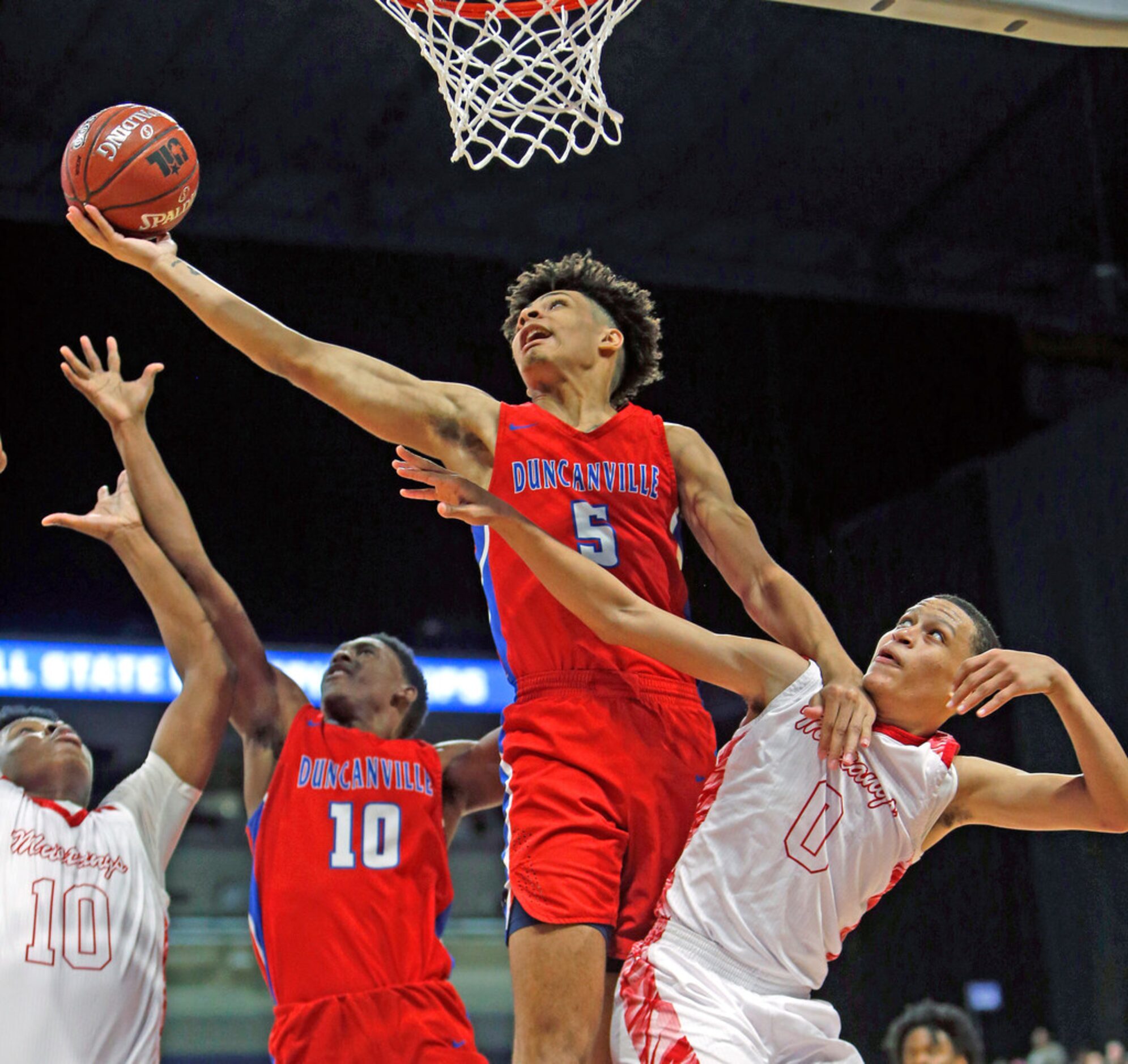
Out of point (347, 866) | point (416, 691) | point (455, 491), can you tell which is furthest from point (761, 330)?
point (455, 491)

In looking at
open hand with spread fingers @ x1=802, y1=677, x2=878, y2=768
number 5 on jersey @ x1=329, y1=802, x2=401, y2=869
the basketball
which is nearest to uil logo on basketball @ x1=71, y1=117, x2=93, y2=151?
the basketball

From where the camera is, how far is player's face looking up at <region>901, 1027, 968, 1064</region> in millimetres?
4902

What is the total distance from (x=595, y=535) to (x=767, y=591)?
41 centimetres

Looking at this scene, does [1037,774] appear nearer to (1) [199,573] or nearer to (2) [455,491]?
(2) [455,491]

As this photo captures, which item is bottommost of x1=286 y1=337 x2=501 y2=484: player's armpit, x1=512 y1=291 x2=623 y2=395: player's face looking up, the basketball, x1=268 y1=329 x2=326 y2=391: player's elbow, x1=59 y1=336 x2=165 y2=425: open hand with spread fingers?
x1=286 y1=337 x2=501 y2=484: player's armpit

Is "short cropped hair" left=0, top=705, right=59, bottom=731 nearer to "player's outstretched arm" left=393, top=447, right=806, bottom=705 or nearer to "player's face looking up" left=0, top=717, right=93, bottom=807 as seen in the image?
"player's face looking up" left=0, top=717, right=93, bottom=807

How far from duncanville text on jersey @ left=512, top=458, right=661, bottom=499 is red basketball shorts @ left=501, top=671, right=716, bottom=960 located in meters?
0.43

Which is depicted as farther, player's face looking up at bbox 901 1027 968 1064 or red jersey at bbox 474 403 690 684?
player's face looking up at bbox 901 1027 968 1064

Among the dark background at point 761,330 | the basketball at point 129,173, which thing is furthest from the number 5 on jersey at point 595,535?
the dark background at point 761,330

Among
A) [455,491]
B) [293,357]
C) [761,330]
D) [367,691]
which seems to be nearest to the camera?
[455,491]

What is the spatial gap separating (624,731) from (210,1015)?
6.82 metres

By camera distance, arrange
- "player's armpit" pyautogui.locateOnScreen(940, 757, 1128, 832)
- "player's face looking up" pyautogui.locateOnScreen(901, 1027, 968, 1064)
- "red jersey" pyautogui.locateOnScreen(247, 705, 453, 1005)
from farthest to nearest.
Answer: "player's face looking up" pyautogui.locateOnScreen(901, 1027, 968, 1064)
"red jersey" pyautogui.locateOnScreen(247, 705, 453, 1005)
"player's armpit" pyautogui.locateOnScreen(940, 757, 1128, 832)

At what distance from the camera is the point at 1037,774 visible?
2994 mm

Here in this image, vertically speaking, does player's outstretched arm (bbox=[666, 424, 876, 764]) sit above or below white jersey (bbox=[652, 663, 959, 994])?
above
